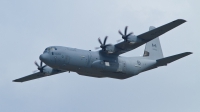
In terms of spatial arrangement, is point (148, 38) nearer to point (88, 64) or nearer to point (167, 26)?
point (167, 26)

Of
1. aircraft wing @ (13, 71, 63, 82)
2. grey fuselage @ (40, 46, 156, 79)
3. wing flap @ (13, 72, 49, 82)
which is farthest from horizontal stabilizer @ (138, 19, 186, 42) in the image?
wing flap @ (13, 72, 49, 82)

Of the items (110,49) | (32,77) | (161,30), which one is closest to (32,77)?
(32,77)

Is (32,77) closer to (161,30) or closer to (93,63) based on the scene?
(93,63)

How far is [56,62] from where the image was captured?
147ft

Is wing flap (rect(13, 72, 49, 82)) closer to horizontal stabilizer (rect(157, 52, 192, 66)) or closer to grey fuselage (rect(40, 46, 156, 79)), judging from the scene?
grey fuselage (rect(40, 46, 156, 79))

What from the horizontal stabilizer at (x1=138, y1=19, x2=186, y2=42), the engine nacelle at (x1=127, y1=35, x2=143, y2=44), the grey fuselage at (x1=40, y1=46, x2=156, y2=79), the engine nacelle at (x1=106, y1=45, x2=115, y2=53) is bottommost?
the grey fuselage at (x1=40, y1=46, x2=156, y2=79)

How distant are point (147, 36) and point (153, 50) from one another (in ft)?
19.7

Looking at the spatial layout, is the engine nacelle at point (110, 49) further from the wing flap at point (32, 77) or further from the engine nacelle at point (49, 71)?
the wing flap at point (32, 77)

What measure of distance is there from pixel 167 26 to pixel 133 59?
6.21m

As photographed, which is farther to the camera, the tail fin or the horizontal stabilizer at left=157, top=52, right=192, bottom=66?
the tail fin

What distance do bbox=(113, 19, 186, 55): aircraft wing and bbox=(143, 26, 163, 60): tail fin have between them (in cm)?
422

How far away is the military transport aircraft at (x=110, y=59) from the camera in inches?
1768

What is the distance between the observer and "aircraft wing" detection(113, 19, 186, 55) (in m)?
43.9

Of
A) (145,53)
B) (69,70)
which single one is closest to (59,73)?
(69,70)
